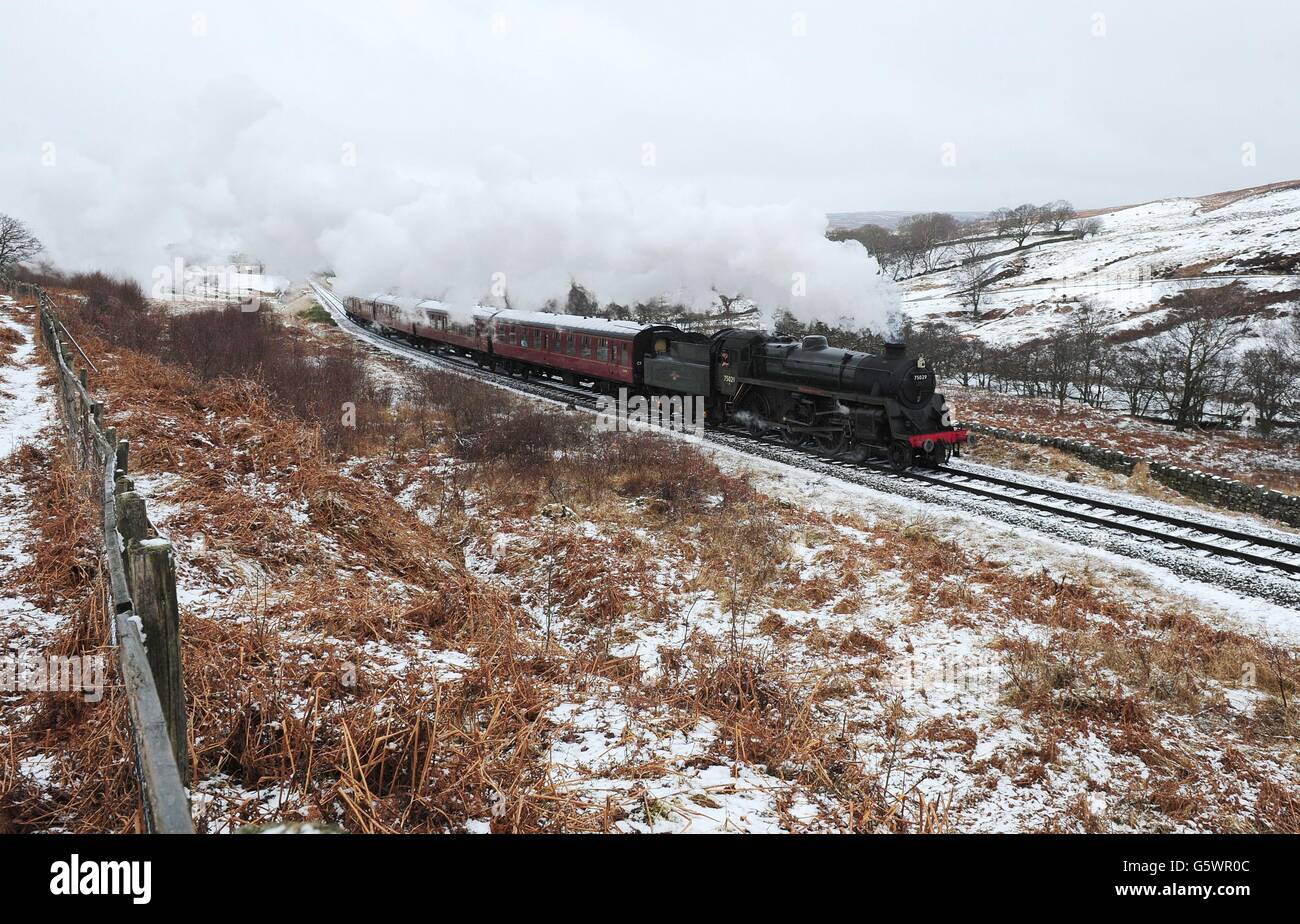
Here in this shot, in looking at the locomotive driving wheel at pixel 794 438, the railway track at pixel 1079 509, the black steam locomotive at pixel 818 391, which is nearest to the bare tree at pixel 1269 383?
the black steam locomotive at pixel 818 391

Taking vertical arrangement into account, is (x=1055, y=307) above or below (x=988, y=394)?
above

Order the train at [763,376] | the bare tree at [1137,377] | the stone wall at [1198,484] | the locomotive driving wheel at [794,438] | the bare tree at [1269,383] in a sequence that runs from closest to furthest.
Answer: the stone wall at [1198,484] < the train at [763,376] < the locomotive driving wheel at [794,438] < the bare tree at [1269,383] < the bare tree at [1137,377]

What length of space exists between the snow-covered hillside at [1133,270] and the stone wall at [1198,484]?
71.1 ft

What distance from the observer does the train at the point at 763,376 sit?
15633 millimetres

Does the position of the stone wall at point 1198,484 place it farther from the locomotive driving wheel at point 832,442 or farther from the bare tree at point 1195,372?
the bare tree at point 1195,372

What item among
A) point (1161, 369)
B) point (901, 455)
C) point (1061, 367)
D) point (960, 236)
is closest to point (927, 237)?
point (960, 236)

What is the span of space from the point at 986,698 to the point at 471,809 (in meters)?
4.54

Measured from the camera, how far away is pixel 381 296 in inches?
1590

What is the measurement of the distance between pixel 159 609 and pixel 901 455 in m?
14.7

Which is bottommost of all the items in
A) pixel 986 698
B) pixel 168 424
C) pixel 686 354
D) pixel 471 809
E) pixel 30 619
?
pixel 986 698

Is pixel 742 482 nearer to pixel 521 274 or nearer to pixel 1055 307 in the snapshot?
pixel 521 274

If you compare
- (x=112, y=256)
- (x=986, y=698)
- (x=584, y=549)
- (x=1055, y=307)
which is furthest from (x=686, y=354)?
(x=1055, y=307)

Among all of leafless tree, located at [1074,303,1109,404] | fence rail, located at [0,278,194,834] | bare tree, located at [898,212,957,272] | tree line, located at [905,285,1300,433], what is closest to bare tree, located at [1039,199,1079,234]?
bare tree, located at [898,212,957,272]
